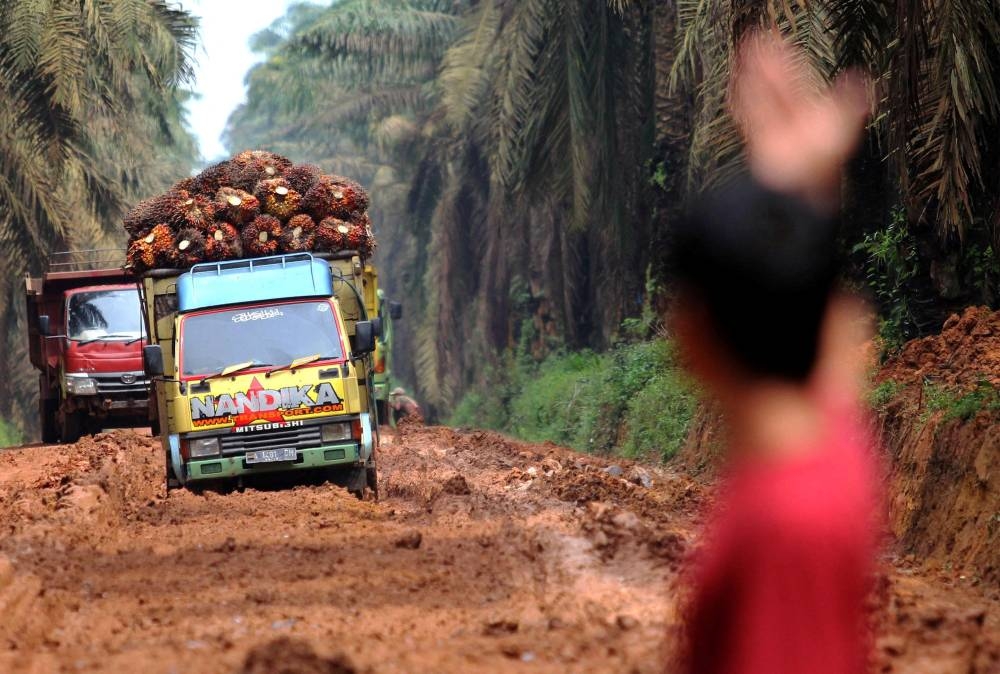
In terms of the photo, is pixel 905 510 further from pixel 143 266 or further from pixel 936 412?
pixel 143 266

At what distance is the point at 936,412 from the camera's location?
12062 millimetres

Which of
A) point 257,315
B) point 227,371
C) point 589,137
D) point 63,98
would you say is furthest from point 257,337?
→ point 63,98

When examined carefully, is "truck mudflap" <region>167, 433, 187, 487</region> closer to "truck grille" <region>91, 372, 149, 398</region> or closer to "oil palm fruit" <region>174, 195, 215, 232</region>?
"oil palm fruit" <region>174, 195, 215, 232</region>

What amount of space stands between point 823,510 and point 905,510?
671 cm

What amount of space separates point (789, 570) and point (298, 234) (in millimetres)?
10595

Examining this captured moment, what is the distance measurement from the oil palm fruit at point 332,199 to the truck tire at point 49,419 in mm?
10044

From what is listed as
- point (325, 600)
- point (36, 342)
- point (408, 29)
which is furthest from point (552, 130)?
point (408, 29)

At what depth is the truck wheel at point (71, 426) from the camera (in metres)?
23.6

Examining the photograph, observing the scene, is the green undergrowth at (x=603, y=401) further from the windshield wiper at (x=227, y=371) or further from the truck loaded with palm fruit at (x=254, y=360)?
the windshield wiper at (x=227, y=371)

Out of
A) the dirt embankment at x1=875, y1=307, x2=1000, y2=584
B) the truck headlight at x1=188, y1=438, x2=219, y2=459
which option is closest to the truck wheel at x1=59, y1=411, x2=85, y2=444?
the truck headlight at x1=188, y1=438, x2=219, y2=459

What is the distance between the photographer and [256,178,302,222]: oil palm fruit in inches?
626

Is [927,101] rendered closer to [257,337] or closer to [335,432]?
[335,432]

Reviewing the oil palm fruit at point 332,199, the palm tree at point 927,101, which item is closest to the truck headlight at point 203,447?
the oil palm fruit at point 332,199

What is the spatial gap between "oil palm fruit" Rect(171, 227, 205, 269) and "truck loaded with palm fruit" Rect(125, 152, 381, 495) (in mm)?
10
